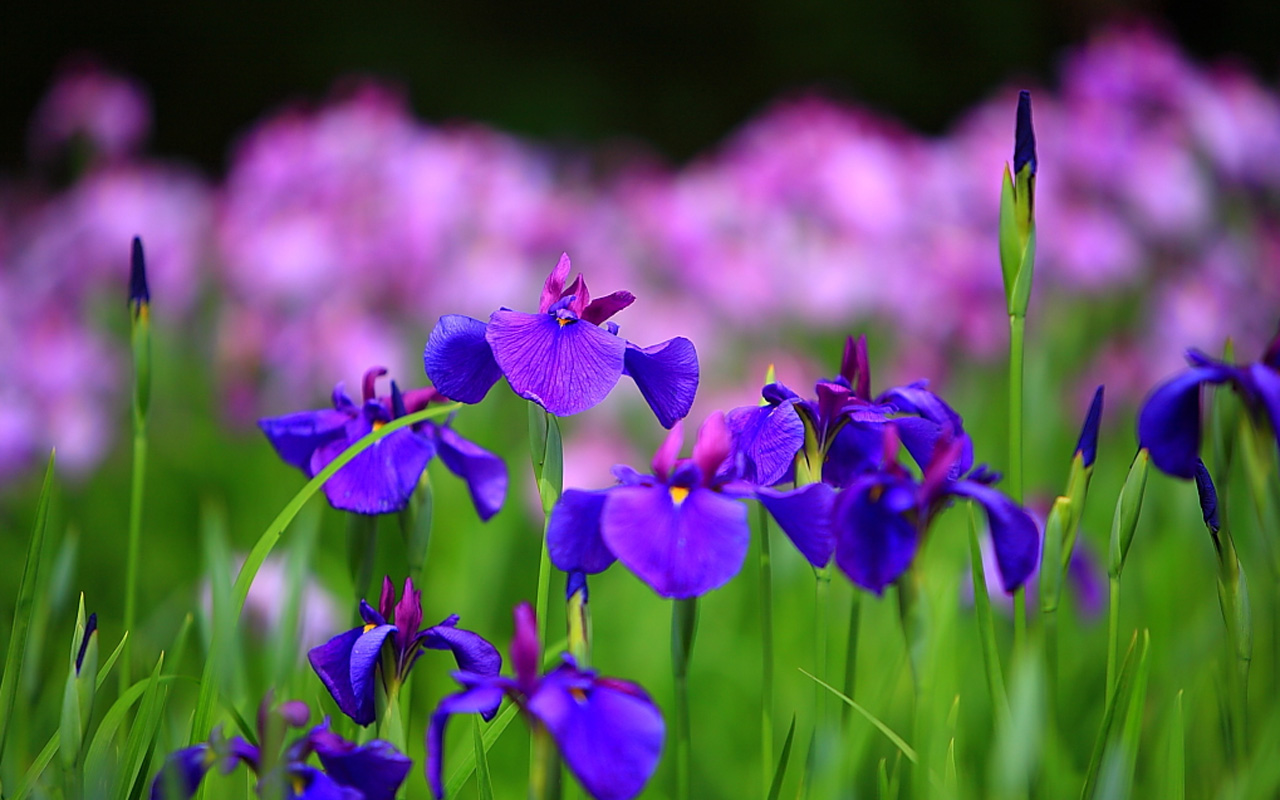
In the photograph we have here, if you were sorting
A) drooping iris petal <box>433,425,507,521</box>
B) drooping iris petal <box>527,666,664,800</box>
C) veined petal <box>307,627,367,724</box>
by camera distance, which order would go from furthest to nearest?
drooping iris petal <box>433,425,507,521</box>, veined petal <box>307,627,367,724</box>, drooping iris petal <box>527,666,664,800</box>

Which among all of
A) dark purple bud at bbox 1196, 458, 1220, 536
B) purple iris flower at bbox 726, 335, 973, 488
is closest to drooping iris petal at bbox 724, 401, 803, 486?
purple iris flower at bbox 726, 335, 973, 488

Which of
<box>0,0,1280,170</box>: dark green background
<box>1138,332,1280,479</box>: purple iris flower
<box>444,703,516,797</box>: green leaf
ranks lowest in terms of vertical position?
<box>444,703,516,797</box>: green leaf

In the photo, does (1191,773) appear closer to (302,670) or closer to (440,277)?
(302,670)

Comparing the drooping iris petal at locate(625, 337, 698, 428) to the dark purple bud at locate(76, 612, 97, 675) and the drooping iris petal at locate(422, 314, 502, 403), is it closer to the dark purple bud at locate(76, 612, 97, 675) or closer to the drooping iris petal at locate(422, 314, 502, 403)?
the drooping iris petal at locate(422, 314, 502, 403)

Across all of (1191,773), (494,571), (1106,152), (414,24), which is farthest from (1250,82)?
(414,24)

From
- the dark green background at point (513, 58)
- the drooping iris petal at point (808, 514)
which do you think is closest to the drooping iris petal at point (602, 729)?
the drooping iris petal at point (808, 514)

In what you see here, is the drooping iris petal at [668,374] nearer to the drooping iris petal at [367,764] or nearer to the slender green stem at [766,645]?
the slender green stem at [766,645]
